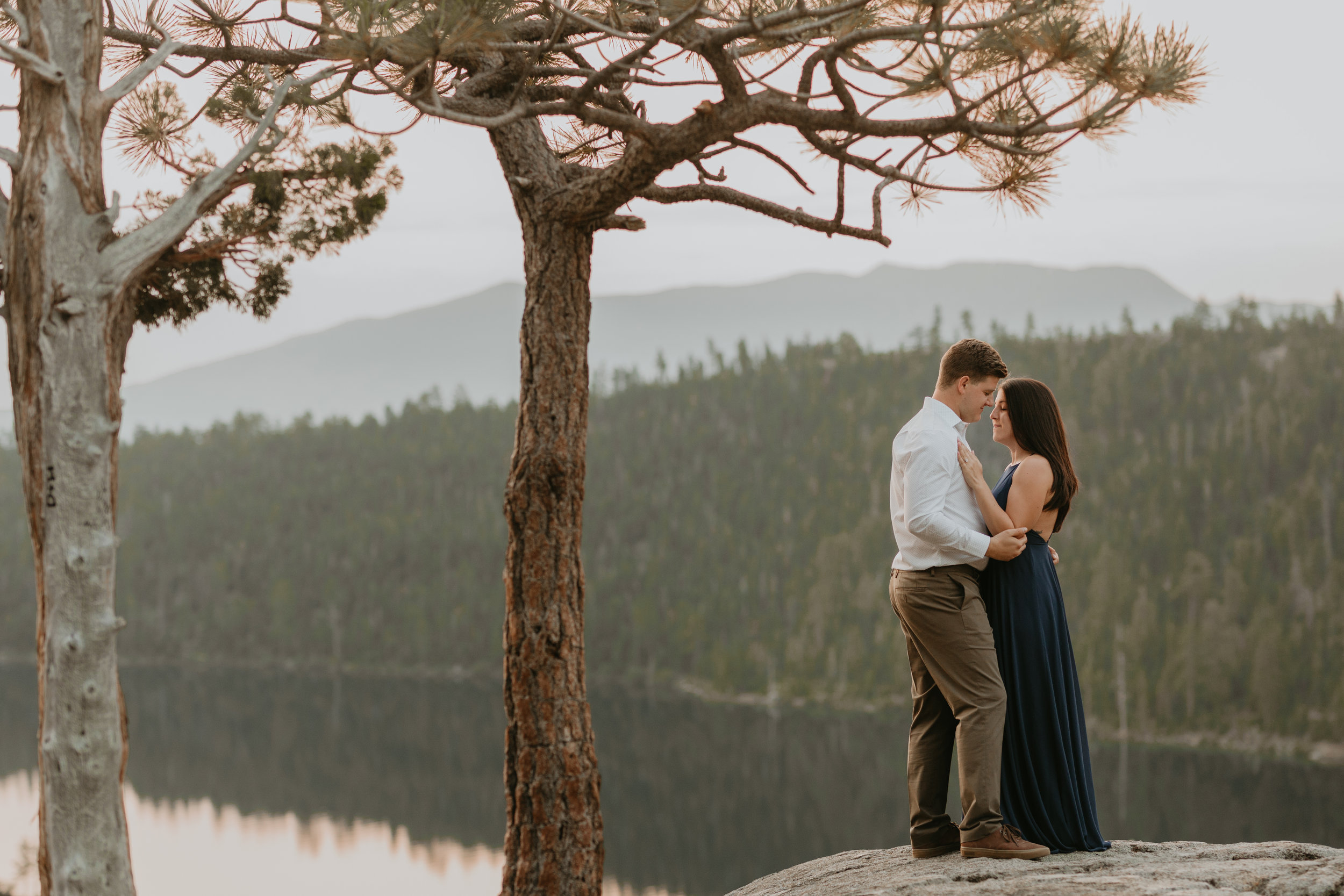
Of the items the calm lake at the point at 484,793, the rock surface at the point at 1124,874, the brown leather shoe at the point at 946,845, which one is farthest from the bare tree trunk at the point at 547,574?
the calm lake at the point at 484,793

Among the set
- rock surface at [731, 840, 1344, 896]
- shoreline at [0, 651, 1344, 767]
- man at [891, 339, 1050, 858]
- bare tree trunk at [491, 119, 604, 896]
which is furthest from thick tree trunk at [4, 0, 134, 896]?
shoreline at [0, 651, 1344, 767]

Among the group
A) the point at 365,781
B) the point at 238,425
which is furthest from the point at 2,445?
the point at 365,781

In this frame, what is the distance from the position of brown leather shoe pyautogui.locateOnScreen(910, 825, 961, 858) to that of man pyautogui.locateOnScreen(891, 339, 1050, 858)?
0.18 m

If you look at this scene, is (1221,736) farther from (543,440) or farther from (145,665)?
(145,665)

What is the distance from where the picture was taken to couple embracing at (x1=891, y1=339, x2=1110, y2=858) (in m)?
3.10

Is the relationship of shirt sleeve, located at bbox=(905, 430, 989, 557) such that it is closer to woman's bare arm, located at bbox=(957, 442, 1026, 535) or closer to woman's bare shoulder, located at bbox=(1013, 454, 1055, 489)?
woman's bare arm, located at bbox=(957, 442, 1026, 535)

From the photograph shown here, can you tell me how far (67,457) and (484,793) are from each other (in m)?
42.9

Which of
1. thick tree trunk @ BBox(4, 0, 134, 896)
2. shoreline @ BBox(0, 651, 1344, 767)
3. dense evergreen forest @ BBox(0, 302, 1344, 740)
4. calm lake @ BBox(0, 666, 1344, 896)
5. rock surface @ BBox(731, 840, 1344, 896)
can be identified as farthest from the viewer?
dense evergreen forest @ BBox(0, 302, 1344, 740)

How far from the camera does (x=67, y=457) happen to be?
13.0 feet

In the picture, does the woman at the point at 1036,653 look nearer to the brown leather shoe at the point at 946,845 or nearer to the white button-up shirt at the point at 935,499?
the white button-up shirt at the point at 935,499

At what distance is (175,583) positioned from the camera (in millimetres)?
70625

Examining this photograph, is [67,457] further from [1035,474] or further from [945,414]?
[1035,474]

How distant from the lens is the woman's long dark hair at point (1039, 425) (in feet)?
10.7

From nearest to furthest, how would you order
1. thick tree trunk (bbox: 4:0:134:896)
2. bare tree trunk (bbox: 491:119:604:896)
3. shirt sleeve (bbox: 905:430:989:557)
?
shirt sleeve (bbox: 905:430:989:557) → thick tree trunk (bbox: 4:0:134:896) → bare tree trunk (bbox: 491:119:604:896)
